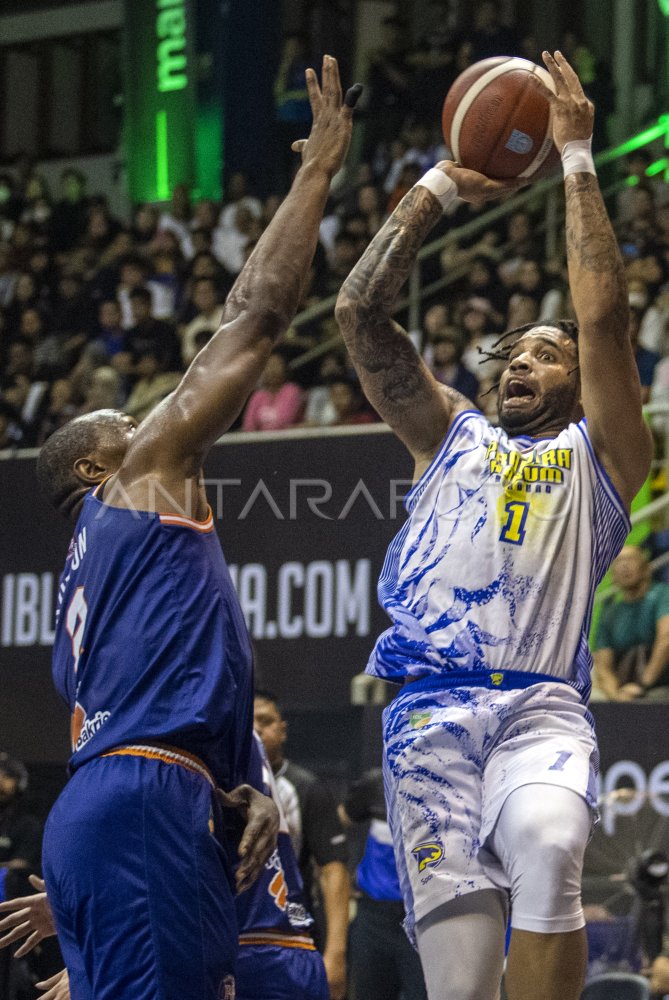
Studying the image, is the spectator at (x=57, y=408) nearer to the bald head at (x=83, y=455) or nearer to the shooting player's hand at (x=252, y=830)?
the bald head at (x=83, y=455)

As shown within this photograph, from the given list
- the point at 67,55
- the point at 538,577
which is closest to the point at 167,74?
the point at 67,55

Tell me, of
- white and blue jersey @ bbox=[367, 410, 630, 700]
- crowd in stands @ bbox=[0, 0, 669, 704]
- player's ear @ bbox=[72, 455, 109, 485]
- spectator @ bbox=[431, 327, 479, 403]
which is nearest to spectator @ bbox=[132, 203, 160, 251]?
crowd in stands @ bbox=[0, 0, 669, 704]

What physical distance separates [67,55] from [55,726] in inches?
536

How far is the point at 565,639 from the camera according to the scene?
13.8 ft

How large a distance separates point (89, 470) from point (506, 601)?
1197 mm

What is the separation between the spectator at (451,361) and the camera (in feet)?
35.1

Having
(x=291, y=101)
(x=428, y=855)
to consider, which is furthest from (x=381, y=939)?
(x=291, y=101)

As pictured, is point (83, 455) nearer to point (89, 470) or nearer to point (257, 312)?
point (89, 470)

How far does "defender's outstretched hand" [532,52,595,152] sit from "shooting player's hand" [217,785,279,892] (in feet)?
7.31

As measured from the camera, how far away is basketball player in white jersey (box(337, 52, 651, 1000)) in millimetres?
3920

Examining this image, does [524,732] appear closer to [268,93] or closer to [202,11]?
[268,93]

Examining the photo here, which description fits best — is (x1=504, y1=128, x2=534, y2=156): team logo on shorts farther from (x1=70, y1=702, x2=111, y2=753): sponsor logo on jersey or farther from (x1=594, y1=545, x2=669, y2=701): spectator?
(x1=594, y1=545, x2=669, y2=701): spectator

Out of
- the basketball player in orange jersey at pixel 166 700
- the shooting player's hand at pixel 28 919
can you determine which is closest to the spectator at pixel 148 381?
the shooting player's hand at pixel 28 919

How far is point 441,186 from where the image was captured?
4.87m
